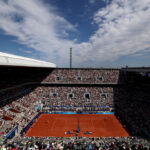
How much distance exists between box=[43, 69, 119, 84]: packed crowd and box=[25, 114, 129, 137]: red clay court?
12.1 meters

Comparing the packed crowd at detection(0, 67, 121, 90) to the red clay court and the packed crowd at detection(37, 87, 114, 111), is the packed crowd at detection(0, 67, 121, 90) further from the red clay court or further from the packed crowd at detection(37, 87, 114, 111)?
the red clay court

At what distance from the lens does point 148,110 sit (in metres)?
24.0

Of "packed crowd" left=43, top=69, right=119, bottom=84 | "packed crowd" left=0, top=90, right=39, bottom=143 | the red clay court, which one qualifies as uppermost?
"packed crowd" left=43, top=69, right=119, bottom=84

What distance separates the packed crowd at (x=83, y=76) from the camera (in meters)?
37.3

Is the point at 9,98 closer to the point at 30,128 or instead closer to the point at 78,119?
the point at 30,128

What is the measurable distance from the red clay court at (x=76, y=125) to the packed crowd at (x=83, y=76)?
476 inches

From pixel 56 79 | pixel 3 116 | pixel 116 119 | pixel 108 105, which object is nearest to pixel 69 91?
pixel 56 79

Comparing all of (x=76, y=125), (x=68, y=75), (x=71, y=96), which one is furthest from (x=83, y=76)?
(x=76, y=125)

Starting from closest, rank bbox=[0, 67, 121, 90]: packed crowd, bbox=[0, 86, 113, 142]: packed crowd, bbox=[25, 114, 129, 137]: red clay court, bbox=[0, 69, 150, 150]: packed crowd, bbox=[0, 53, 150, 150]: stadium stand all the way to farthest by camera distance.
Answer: bbox=[0, 69, 150, 150]: packed crowd
bbox=[0, 53, 150, 150]: stadium stand
bbox=[25, 114, 129, 137]: red clay court
bbox=[0, 86, 113, 142]: packed crowd
bbox=[0, 67, 121, 90]: packed crowd

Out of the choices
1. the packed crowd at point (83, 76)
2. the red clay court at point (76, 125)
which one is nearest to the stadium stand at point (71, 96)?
the packed crowd at point (83, 76)

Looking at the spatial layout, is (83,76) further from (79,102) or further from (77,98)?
(79,102)

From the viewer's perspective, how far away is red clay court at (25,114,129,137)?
20.2 metres

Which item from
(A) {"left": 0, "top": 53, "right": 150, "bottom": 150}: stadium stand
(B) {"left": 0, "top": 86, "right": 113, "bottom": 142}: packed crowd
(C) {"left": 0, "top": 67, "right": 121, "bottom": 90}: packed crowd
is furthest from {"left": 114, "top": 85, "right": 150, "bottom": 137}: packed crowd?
(C) {"left": 0, "top": 67, "right": 121, "bottom": 90}: packed crowd

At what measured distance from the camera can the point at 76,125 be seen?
23156mm
